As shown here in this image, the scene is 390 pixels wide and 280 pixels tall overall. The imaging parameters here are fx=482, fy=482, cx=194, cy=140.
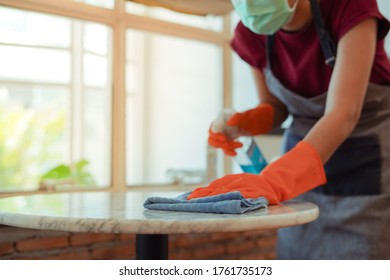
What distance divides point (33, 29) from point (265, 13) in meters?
1.01

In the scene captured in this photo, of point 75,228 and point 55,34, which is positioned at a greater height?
point 55,34

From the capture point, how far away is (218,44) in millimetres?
2338

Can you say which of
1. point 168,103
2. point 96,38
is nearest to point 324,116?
point 96,38

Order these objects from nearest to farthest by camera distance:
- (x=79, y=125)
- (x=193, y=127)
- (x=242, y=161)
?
(x=242, y=161) < (x=79, y=125) < (x=193, y=127)

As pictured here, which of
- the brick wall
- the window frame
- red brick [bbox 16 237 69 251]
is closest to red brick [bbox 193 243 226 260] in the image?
the brick wall

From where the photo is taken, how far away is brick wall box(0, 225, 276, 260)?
145 cm

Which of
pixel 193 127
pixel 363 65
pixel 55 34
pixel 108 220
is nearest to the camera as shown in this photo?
pixel 108 220

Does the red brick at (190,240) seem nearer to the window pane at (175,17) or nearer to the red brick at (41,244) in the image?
the red brick at (41,244)

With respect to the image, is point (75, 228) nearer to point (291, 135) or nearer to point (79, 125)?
point (291, 135)

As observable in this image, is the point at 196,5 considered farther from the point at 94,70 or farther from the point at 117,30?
the point at 94,70

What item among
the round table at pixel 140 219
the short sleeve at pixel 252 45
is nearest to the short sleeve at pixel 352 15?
the short sleeve at pixel 252 45

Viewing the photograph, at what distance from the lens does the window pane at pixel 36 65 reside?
6.14ft

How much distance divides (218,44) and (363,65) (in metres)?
1.29
